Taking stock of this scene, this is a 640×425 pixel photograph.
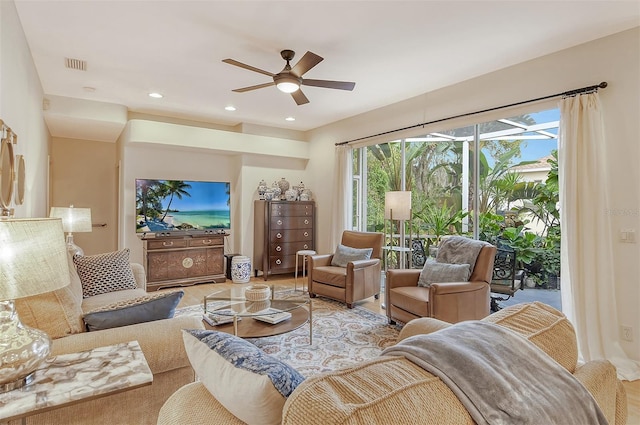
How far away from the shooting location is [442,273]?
11.2 ft

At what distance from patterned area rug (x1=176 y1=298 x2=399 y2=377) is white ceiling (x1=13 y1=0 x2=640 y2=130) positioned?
2.69 metres

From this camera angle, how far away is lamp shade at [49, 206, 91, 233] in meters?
3.91

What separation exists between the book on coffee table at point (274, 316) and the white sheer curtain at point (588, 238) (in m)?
2.48

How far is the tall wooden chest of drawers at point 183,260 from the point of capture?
16.5 feet

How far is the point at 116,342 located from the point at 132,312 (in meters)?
0.22

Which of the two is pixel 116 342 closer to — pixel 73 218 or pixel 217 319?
pixel 217 319

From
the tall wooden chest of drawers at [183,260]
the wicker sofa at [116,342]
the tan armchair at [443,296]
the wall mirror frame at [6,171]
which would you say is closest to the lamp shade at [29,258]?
the wicker sofa at [116,342]

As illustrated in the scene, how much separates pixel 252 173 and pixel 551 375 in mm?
5646

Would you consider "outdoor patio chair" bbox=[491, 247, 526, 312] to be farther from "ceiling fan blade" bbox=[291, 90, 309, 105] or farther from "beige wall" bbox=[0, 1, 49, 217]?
"beige wall" bbox=[0, 1, 49, 217]

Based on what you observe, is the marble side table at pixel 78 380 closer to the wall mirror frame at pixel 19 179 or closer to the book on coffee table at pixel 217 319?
the book on coffee table at pixel 217 319

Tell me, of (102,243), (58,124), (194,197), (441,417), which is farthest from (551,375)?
(102,243)

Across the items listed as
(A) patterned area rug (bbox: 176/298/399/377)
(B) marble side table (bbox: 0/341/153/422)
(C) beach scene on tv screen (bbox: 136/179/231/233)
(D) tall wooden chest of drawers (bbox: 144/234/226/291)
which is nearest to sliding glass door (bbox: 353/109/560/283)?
(A) patterned area rug (bbox: 176/298/399/377)

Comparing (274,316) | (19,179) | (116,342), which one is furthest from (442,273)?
(19,179)

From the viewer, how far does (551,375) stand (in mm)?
893
